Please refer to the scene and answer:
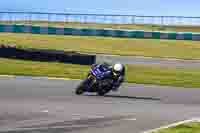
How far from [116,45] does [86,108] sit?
42618mm

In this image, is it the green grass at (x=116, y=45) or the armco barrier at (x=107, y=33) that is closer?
the green grass at (x=116, y=45)

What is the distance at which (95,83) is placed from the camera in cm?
2128

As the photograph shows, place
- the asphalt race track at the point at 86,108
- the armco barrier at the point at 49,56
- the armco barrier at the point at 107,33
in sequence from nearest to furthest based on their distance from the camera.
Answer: the asphalt race track at the point at 86,108 → the armco barrier at the point at 49,56 → the armco barrier at the point at 107,33

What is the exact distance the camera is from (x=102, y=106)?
18.5 m

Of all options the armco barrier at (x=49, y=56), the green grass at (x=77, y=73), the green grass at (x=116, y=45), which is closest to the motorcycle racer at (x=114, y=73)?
the green grass at (x=77, y=73)

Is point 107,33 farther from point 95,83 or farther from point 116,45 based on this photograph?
point 95,83

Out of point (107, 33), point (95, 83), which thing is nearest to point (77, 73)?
point (95, 83)

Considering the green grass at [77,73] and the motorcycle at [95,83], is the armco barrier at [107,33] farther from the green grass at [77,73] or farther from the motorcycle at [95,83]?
the motorcycle at [95,83]

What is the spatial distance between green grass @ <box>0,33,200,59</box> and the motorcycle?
29.2 meters

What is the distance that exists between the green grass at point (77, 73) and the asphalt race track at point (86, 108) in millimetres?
3013

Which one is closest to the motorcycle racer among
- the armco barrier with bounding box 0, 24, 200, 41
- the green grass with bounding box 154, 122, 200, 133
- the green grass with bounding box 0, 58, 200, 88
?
the green grass with bounding box 0, 58, 200, 88

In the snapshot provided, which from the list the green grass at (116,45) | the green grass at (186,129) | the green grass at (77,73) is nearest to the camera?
the green grass at (186,129)

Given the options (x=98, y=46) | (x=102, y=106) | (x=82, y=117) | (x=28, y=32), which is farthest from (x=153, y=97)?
(x=28, y=32)

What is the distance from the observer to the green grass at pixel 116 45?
53.5 m
